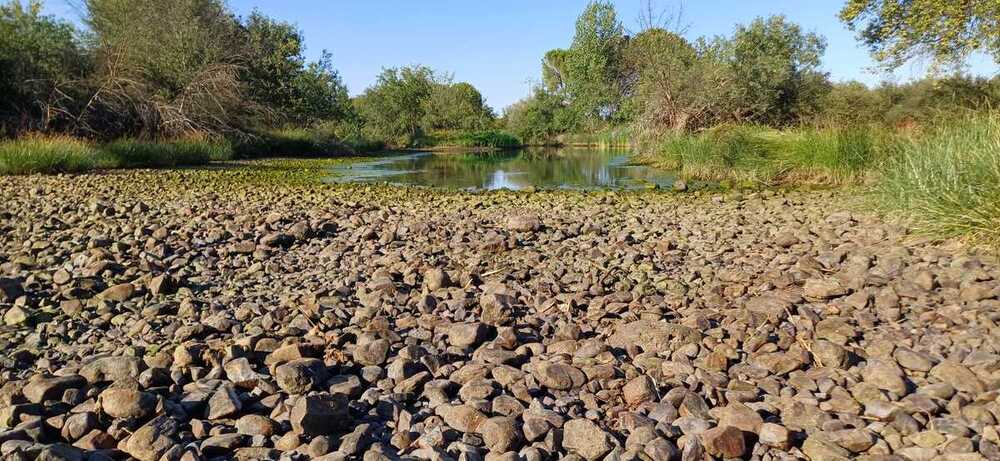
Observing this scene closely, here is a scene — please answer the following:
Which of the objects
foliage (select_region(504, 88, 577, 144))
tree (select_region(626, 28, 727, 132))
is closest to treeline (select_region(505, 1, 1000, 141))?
tree (select_region(626, 28, 727, 132))

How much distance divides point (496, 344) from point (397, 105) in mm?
40049

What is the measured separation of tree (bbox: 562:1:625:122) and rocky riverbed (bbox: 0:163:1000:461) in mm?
29208

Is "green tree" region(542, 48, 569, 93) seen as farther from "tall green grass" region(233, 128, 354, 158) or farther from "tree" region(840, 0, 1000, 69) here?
"tree" region(840, 0, 1000, 69)

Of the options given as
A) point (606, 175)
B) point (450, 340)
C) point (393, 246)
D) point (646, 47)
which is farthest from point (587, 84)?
point (450, 340)

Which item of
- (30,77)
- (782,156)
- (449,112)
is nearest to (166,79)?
(30,77)

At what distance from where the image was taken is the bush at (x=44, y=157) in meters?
11.1

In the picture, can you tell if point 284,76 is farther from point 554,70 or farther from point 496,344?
point 554,70

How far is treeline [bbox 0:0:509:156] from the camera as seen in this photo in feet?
52.3

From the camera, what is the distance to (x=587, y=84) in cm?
3456

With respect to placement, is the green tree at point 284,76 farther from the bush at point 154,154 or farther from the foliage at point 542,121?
the foliage at point 542,121

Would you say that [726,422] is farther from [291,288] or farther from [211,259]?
[211,259]

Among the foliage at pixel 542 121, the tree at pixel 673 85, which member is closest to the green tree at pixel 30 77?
the tree at pixel 673 85

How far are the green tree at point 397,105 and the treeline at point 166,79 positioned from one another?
30.4 ft

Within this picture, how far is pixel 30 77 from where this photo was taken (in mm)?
15797
